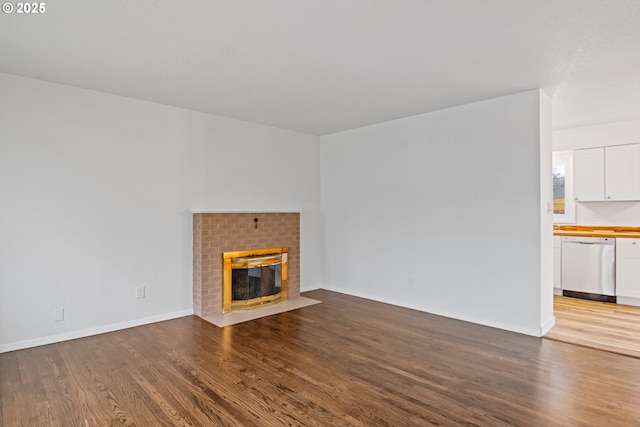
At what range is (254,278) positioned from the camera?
486cm

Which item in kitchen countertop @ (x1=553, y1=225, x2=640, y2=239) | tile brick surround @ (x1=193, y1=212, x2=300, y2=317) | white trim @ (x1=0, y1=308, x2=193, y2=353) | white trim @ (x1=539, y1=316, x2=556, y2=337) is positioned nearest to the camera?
white trim @ (x1=0, y1=308, x2=193, y2=353)

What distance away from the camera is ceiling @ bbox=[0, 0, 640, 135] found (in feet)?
7.45

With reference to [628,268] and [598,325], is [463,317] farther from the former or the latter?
[628,268]

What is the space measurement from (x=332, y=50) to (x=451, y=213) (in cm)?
246

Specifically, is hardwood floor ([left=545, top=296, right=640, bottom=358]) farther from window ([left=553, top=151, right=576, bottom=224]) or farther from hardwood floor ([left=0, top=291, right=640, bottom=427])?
window ([left=553, top=151, right=576, bottom=224])

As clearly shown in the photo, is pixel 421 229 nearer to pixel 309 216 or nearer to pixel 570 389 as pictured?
pixel 309 216

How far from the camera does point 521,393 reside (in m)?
2.56

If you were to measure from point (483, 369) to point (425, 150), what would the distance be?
8.63 ft

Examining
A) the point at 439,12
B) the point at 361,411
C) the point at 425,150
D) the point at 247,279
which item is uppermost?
the point at 439,12

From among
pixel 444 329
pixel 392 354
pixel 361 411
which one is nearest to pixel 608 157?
pixel 444 329

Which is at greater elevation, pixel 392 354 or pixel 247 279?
pixel 247 279

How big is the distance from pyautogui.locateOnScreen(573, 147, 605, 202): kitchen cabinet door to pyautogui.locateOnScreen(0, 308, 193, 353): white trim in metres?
5.76

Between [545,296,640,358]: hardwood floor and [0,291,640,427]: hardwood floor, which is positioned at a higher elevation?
[545,296,640,358]: hardwood floor

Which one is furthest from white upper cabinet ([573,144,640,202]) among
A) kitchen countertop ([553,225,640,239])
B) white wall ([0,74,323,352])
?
white wall ([0,74,323,352])
